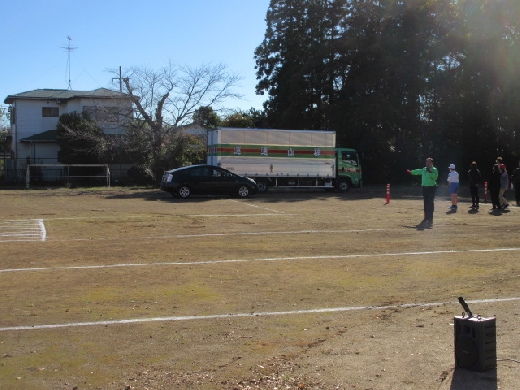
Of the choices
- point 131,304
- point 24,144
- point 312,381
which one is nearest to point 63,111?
point 24,144

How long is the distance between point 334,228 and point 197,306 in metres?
9.45

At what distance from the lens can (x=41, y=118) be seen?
168 feet

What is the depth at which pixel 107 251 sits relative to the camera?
13.1 meters

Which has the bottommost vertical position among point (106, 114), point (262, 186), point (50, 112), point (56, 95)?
point (262, 186)

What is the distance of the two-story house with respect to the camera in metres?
48.1

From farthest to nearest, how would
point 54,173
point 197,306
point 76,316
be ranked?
point 54,173, point 197,306, point 76,316

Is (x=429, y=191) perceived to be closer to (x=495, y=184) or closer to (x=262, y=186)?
(x=495, y=184)

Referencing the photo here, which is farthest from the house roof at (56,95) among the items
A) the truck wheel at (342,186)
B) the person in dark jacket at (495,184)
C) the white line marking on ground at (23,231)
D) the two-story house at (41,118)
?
the person in dark jacket at (495,184)

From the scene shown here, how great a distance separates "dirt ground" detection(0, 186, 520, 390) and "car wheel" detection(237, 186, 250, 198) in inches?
468

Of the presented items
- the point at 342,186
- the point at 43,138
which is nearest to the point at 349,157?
the point at 342,186

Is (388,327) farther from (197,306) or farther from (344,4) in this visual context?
(344,4)

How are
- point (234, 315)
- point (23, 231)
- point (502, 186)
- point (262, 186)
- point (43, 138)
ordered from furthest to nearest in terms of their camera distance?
point (43, 138) < point (262, 186) < point (502, 186) < point (23, 231) < point (234, 315)

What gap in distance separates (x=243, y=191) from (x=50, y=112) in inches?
1097

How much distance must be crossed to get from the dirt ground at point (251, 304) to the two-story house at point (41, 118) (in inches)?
1250
